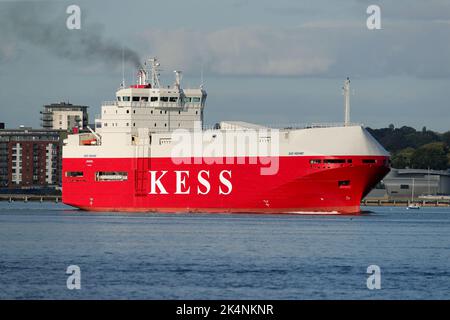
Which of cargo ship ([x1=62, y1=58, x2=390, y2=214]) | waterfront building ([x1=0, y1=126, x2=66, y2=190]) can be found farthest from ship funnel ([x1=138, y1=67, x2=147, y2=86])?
waterfront building ([x1=0, y1=126, x2=66, y2=190])

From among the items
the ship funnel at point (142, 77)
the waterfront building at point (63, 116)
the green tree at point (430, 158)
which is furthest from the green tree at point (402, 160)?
the ship funnel at point (142, 77)

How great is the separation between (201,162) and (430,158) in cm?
10725

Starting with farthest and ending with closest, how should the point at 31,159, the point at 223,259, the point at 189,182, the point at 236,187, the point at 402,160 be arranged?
the point at 402,160 < the point at 31,159 < the point at 189,182 < the point at 236,187 < the point at 223,259

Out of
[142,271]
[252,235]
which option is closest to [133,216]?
[252,235]

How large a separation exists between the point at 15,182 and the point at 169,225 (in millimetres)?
97135

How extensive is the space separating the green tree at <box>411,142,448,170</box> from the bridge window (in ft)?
331

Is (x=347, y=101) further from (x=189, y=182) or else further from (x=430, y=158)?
(x=430, y=158)

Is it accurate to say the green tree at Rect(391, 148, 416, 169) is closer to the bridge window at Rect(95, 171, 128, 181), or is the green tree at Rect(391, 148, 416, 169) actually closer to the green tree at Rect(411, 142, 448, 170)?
the green tree at Rect(411, 142, 448, 170)

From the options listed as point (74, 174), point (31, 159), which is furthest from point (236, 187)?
point (31, 159)

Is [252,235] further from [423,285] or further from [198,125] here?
[198,125]

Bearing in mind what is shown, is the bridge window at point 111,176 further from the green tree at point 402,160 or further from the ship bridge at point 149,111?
the green tree at point 402,160

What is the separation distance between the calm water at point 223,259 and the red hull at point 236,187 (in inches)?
83.9

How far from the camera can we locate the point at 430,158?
169625 millimetres

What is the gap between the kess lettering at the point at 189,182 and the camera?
219 feet
